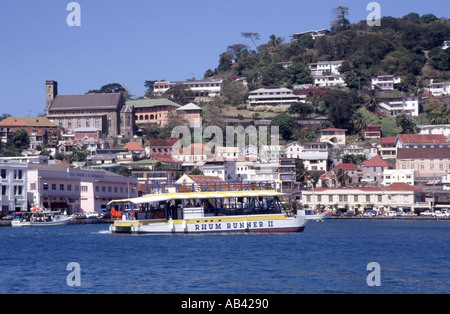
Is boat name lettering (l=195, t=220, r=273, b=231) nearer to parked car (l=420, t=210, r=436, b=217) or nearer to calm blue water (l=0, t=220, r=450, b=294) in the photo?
calm blue water (l=0, t=220, r=450, b=294)

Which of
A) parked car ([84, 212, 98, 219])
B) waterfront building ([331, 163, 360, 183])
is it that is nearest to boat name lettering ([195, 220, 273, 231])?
parked car ([84, 212, 98, 219])

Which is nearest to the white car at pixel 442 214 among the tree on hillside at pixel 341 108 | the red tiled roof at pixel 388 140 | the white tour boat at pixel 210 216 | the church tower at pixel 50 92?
the red tiled roof at pixel 388 140

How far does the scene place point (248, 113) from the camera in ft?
468

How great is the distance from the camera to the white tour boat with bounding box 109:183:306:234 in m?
51.3

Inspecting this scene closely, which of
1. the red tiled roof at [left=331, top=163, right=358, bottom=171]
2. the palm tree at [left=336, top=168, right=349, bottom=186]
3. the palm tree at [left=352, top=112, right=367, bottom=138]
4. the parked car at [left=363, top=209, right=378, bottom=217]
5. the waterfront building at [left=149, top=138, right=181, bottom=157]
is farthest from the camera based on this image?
the palm tree at [left=352, top=112, right=367, bottom=138]

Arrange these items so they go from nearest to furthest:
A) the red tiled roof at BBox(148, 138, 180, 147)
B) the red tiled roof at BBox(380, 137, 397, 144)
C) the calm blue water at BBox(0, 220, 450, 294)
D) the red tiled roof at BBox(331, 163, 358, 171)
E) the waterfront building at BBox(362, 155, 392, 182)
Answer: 1. the calm blue water at BBox(0, 220, 450, 294)
2. the waterfront building at BBox(362, 155, 392, 182)
3. the red tiled roof at BBox(331, 163, 358, 171)
4. the red tiled roof at BBox(380, 137, 397, 144)
5. the red tiled roof at BBox(148, 138, 180, 147)

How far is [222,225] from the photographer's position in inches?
2024

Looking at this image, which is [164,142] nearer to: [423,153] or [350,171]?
[350,171]

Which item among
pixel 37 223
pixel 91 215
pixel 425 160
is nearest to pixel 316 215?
pixel 91 215

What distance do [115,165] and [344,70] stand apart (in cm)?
6017

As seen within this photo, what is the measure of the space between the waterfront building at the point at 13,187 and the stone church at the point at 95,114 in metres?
66.8

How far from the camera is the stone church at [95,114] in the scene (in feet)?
479

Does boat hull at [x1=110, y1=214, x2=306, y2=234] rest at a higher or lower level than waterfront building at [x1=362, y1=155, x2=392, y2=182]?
lower

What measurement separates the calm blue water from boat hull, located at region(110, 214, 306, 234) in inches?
25.5
